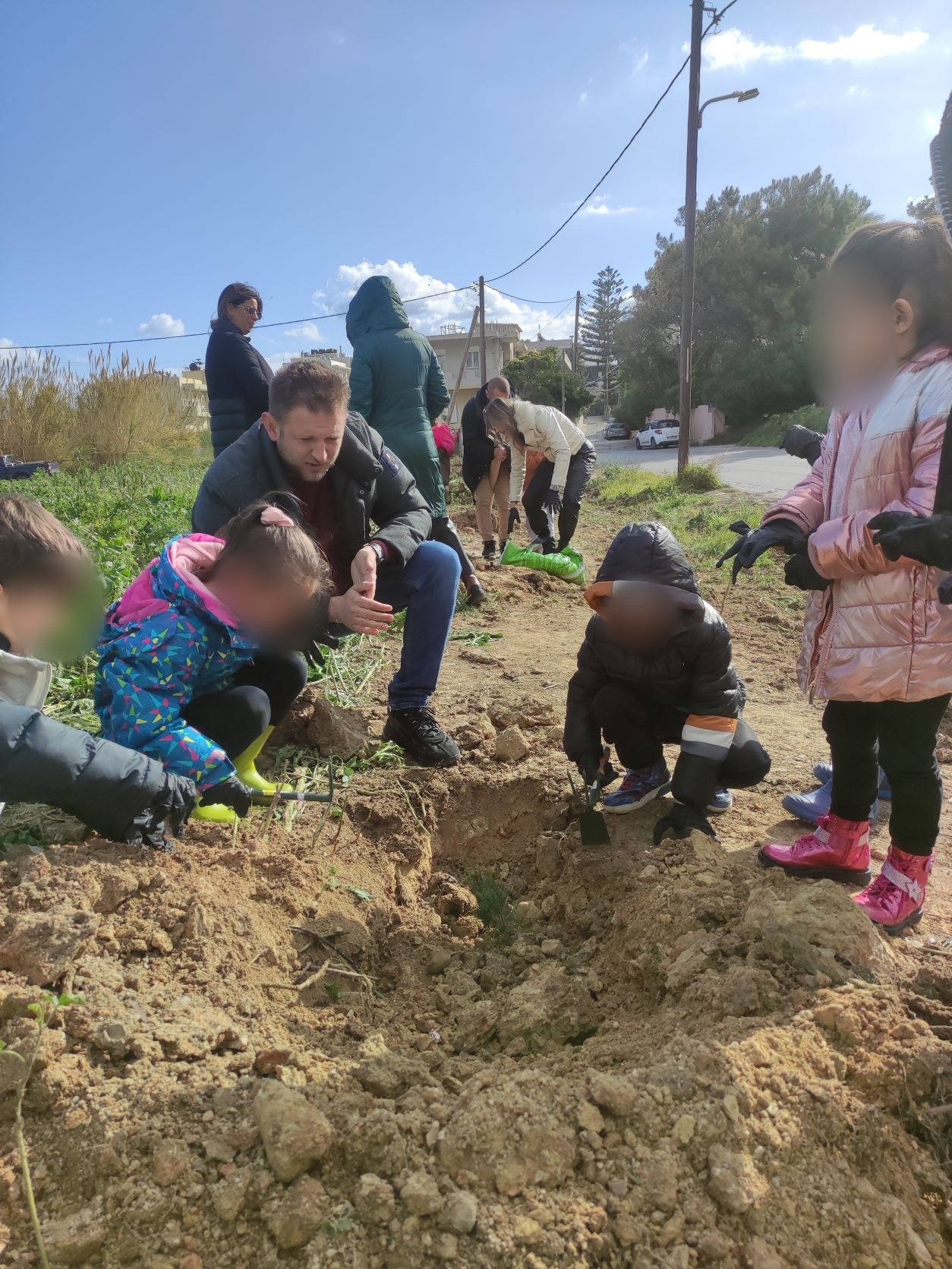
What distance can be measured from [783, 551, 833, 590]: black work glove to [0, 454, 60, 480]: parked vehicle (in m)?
10.9

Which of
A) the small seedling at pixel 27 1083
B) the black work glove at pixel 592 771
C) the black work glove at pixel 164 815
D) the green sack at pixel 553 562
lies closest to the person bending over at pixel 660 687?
the black work glove at pixel 592 771

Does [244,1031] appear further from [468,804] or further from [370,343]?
[370,343]

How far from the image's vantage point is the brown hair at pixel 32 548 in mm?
1624

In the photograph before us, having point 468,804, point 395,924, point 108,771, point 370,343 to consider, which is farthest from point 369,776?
point 370,343

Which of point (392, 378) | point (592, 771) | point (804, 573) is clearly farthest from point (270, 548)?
point (392, 378)

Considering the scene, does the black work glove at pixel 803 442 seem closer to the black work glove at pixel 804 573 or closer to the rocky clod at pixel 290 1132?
the black work glove at pixel 804 573

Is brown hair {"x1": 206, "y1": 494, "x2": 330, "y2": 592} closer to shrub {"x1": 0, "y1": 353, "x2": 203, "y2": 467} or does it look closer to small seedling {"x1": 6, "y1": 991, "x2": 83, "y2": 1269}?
small seedling {"x1": 6, "y1": 991, "x2": 83, "y2": 1269}

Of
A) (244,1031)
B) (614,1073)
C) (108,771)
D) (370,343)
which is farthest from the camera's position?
(370,343)

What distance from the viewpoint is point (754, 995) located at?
1.45 m

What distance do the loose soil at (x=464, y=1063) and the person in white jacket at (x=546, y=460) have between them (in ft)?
16.5

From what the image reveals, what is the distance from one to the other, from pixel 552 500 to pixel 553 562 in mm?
645

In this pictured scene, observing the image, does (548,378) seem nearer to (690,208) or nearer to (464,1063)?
(690,208)

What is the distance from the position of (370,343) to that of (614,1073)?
A: 13.4ft

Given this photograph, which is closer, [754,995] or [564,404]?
[754,995]
